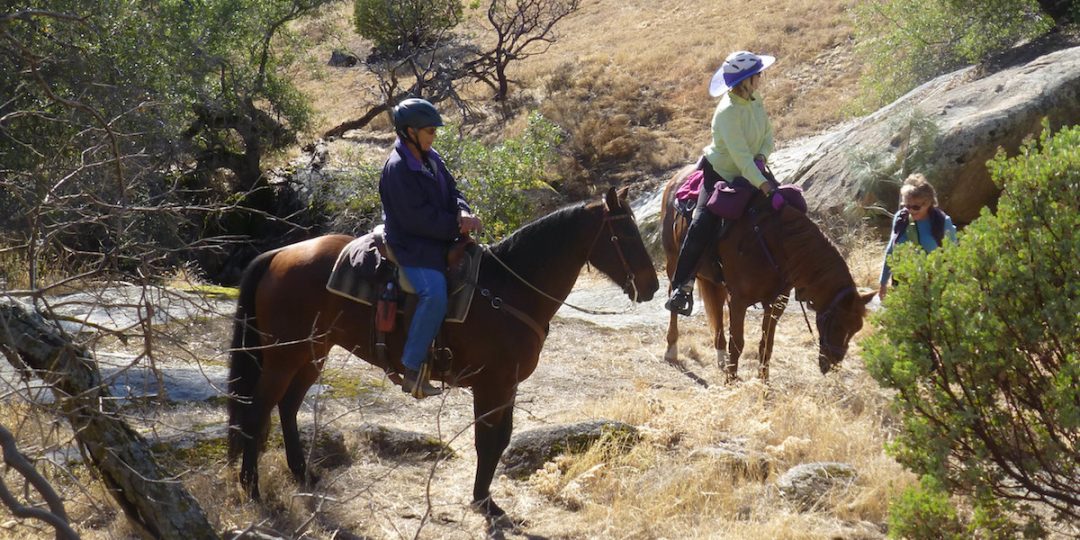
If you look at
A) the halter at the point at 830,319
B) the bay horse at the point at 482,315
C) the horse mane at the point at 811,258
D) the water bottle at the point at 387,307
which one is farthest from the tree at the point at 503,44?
the water bottle at the point at 387,307

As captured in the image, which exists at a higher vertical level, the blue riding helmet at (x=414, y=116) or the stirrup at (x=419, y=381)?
the blue riding helmet at (x=414, y=116)

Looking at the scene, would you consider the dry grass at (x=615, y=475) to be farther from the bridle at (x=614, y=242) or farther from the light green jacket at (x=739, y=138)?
the light green jacket at (x=739, y=138)

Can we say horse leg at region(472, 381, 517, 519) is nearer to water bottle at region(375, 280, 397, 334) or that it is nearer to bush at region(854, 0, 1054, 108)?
water bottle at region(375, 280, 397, 334)

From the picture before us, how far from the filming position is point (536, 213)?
1858 centimetres

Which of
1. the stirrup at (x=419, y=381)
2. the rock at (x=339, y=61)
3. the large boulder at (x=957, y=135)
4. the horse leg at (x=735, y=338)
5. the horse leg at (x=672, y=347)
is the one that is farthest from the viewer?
the rock at (x=339, y=61)

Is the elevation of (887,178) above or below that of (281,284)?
below

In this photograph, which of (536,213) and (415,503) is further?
(536,213)

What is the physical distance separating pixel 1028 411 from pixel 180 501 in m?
4.01

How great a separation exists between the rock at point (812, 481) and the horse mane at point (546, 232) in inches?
79.7

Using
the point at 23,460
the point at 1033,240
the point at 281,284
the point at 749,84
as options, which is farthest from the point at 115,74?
the point at 1033,240

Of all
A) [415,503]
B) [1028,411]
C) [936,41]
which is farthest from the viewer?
[936,41]

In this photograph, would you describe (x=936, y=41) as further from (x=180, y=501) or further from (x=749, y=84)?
(x=180, y=501)

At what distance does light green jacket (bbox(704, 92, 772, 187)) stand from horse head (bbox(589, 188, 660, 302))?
2.06 m

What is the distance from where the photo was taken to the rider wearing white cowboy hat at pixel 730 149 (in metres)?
8.21
